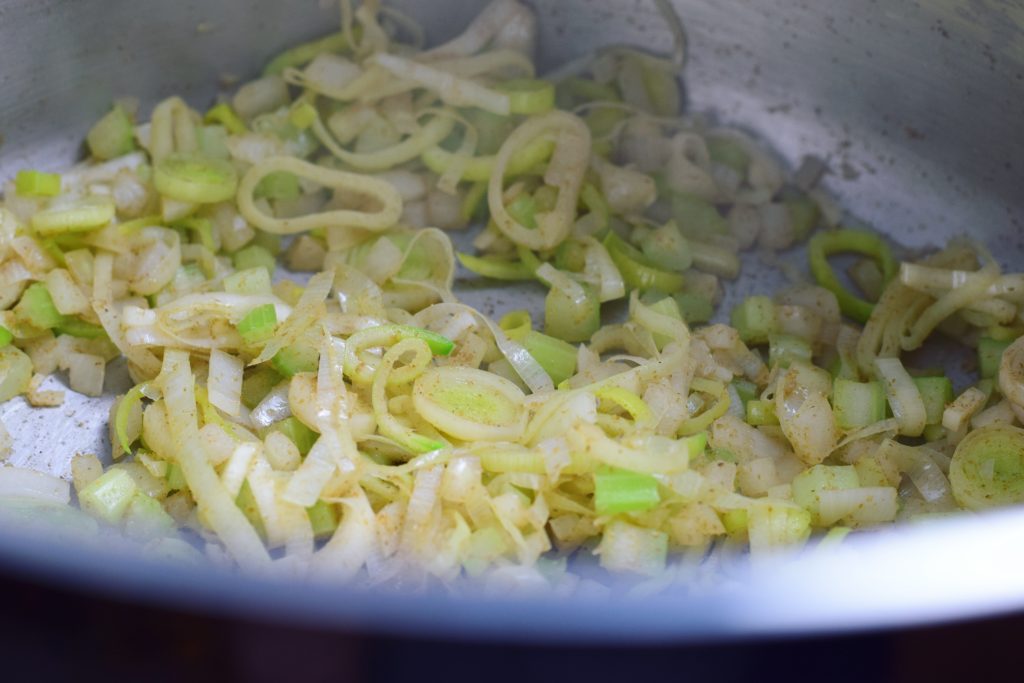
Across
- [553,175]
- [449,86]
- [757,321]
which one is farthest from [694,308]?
[449,86]

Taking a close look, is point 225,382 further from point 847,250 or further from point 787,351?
point 847,250

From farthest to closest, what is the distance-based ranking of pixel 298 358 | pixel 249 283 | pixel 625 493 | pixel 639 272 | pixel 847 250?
pixel 847 250 < pixel 639 272 < pixel 249 283 < pixel 298 358 < pixel 625 493

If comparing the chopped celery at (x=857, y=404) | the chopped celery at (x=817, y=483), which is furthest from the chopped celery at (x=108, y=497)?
the chopped celery at (x=857, y=404)

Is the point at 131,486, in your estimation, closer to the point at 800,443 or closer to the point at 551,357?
the point at 551,357

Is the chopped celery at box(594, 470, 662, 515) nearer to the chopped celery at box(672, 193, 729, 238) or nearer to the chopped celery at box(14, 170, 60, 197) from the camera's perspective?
the chopped celery at box(672, 193, 729, 238)

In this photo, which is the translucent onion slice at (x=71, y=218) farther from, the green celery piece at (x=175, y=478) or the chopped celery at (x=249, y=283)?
the green celery piece at (x=175, y=478)
